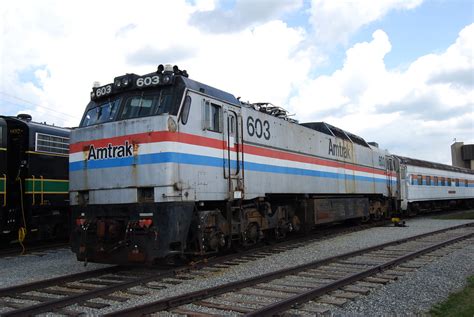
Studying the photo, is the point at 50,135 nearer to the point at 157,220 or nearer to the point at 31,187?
the point at 31,187

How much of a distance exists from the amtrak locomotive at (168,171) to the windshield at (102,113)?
3 centimetres

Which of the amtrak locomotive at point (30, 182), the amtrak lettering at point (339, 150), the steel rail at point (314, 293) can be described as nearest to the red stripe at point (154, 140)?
the steel rail at point (314, 293)

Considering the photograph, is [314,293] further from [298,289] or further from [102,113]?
[102,113]

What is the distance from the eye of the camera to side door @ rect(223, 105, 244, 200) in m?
9.52

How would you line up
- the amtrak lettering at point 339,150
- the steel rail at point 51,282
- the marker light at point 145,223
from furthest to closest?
the amtrak lettering at point 339,150, the marker light at point 145,223, the steel rail at point 51,282

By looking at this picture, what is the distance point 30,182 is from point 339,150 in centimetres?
1011

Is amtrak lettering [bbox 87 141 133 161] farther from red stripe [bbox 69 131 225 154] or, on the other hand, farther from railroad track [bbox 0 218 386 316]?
railroad track [bbox 0 218 386 316]

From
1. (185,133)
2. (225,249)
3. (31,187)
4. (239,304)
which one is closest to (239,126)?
(185,133)

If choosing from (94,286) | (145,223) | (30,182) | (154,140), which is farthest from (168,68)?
(30,182)

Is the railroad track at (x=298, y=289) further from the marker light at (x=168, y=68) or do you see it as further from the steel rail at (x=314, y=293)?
the marker light at (x=168, y=68)

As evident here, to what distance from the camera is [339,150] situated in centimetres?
1580

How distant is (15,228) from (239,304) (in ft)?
27.8

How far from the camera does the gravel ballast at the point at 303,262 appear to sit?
6.03 meters

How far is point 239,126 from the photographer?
33.1 ft
